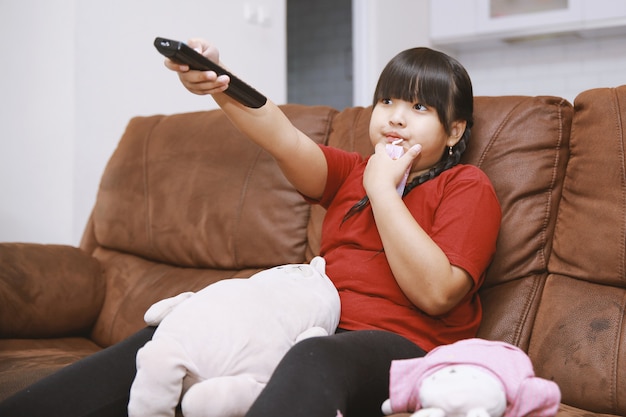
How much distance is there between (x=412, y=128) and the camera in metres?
1.37

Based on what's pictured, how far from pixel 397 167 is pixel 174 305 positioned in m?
0.47

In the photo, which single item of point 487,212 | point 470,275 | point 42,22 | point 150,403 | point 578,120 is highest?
point 42,22

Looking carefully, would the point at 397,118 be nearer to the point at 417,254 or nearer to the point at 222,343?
A: the point at 417,254

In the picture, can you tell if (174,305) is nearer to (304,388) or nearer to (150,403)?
(150,403)

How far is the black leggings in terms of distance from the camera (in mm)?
909

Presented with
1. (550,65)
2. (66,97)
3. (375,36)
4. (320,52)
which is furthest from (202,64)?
(320,52)

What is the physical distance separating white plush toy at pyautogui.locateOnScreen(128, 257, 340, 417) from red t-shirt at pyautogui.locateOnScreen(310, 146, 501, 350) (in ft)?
0.38

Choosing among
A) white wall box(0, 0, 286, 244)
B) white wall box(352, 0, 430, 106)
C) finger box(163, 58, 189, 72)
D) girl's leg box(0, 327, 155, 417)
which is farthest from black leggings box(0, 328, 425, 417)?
white wall box(352, 0, 430, 106)

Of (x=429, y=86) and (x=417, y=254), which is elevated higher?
(x=429, y=86)

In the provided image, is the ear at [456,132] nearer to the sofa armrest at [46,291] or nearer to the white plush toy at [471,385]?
the white plush toy at [471,385]

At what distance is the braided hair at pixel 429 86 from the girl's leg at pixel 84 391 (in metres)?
0.52

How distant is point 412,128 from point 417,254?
0.29 meters

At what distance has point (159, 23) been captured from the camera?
9.48 feet

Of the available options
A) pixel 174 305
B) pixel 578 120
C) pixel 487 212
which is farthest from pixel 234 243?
pixel 578 120
